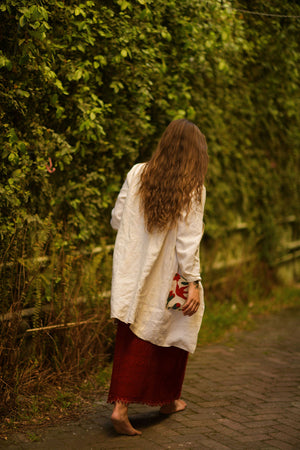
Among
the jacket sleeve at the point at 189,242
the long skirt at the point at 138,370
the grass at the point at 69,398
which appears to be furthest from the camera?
the grass at the point at 69,398

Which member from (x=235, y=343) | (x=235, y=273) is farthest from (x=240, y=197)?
(x=235, y=343)

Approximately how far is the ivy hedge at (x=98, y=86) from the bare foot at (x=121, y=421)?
127 cm

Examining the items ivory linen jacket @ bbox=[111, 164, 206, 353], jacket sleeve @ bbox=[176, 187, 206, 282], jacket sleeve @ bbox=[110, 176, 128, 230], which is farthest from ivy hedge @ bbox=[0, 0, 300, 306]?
jacket sleeve @ bbox=[176, 187, 206, 282]

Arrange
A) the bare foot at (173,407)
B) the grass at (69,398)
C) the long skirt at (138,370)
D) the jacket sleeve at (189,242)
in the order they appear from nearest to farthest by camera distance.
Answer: the jacket sleeve at (189,242) → the long skirt at (138,370) → the grass at (69,398) → the bare foot at (173,407)

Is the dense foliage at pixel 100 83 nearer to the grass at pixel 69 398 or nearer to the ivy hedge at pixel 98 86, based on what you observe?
the ivy hedge at pixel 98 86

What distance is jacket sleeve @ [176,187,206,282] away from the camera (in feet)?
12.5

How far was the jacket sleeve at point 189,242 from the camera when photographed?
382 centimetres

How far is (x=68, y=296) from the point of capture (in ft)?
15.9

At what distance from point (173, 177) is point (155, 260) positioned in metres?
0.51

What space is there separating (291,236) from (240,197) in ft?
6.66

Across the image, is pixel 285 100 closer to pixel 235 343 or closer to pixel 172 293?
pixel 235 343

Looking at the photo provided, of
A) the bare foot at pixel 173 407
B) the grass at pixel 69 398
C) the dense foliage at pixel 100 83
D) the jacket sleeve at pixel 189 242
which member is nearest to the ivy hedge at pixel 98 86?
the dense foliage at pixel 100 83

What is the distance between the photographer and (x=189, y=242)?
12.6ft

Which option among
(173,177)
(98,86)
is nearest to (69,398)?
(173,177)
